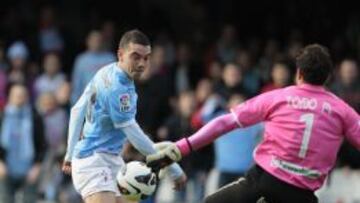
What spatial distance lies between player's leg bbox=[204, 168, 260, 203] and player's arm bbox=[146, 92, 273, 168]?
0.40 metres

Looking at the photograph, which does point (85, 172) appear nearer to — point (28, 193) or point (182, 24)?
point (28, 193)

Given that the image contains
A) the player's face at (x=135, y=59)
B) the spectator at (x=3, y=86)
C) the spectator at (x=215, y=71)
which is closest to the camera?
the player's face at (x=135, y=59)

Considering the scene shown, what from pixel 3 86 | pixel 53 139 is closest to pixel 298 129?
pixel 53 139

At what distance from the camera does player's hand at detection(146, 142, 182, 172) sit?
8.79 meters

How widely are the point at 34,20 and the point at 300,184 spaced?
390 inches

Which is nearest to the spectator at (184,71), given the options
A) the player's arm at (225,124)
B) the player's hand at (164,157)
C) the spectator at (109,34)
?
the spectator at (109,34)

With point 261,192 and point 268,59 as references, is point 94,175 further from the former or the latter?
point 268,59

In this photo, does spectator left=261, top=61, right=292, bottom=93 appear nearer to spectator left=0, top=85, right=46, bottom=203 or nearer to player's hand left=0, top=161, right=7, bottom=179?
spectator left=0, top=85, right=46, bottom=203

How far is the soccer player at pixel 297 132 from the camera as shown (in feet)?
28.3

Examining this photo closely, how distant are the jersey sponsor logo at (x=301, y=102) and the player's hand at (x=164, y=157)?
0.91 meters

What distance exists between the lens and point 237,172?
1419 cm

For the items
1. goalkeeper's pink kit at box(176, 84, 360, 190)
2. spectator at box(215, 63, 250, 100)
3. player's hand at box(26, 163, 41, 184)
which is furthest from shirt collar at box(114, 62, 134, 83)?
player's hand at box(26, 163, 41, 184)

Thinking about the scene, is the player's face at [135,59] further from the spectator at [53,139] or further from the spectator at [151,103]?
the spectator at [53,139]

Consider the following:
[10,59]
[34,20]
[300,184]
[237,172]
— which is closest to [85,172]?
[300,184]
